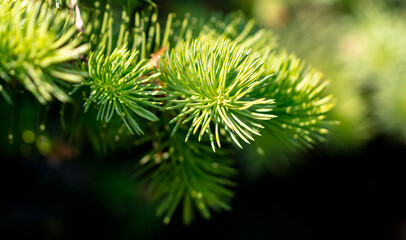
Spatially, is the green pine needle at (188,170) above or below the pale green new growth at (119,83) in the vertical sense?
below

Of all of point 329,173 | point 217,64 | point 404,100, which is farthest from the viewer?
point 329,173

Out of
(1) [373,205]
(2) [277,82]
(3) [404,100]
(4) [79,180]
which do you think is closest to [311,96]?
(2) [277,82]

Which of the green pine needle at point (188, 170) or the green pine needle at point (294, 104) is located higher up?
the green pine needle at point (294, 104)

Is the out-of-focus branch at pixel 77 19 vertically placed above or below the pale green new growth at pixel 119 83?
above

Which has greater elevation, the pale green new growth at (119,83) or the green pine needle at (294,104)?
the green pine needle at (294,104)

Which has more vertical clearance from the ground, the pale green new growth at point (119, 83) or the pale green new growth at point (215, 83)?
the pale green new growth at point (215, 83)

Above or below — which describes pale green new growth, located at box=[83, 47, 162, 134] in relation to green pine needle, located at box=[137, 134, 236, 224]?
above

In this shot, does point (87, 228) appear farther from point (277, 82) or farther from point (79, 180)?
A: point (277, 82)

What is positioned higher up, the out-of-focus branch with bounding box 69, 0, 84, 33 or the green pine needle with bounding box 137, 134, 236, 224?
the out-of-focus branch with bounding box 69, 0, 84, 33

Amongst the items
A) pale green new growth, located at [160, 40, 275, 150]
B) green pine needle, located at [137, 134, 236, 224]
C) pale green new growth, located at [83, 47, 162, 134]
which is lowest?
green pine needle, located at [137, 134, 236, 224]

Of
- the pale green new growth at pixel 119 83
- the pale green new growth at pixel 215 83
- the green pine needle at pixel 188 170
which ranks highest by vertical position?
the pale green new growth at pixel 215 83

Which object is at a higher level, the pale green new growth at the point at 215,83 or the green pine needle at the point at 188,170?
A: the pale green new growth at the point at 215,83
